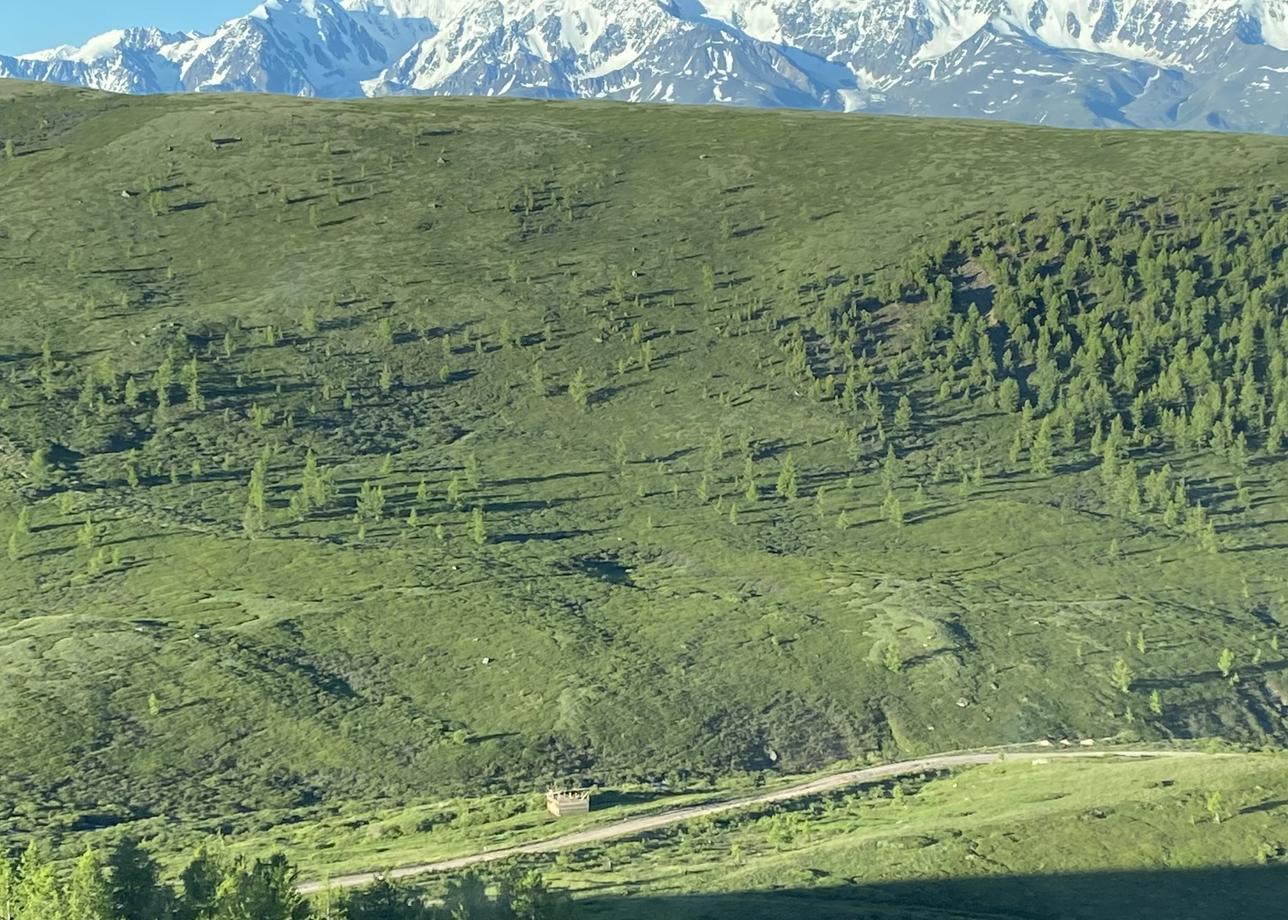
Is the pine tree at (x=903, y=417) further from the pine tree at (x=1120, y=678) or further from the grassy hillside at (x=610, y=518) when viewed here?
the pine tree at (x=1120, y=678)

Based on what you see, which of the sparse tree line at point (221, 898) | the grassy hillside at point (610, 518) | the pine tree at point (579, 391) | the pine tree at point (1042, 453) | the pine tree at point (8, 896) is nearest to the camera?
the sparse tree line at point (221, 898)

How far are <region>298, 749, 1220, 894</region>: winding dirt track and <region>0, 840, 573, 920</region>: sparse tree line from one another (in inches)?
299

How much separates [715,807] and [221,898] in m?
41.5

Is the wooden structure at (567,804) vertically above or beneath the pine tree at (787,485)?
beneath

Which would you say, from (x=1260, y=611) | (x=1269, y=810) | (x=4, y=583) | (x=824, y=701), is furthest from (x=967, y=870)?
(x=4, y=583)

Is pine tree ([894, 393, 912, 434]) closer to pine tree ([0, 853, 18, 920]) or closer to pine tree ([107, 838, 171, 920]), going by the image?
pine tree ([107, 838, 171, 920])

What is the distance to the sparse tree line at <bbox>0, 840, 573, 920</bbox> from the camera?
5791 cm

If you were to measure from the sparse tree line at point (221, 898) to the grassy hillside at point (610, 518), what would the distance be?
28.2m

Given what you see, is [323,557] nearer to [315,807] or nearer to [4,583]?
[4,583]

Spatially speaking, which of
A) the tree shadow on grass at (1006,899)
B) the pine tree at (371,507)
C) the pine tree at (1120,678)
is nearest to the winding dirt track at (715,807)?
the pine tree at (1120,678)

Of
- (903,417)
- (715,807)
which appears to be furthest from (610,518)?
(715,807)

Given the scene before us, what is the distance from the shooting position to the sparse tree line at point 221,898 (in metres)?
57.9

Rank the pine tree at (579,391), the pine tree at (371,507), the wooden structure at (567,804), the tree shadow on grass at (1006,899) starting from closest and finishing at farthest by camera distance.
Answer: the tree shadow on grass at (1006,899) → the wooden structure at (567,804) → the pine tree at (371,507) → the pine tree at (579,391)

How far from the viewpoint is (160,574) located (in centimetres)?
12975
